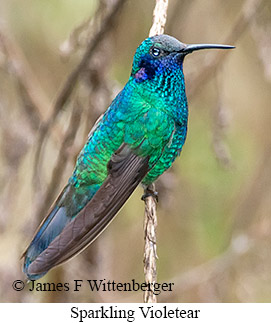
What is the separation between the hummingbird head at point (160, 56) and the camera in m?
2.71

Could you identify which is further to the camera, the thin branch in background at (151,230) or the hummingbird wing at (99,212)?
the hummingbird wing at (99,212)

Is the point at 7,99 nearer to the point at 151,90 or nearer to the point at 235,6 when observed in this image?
the point at 151,90

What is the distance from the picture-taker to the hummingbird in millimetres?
2705

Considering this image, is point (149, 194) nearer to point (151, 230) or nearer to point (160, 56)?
point (151, 230)

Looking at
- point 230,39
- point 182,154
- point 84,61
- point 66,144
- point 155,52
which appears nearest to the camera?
point 155,52

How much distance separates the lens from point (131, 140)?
9.20ft

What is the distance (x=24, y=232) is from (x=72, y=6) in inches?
55.5

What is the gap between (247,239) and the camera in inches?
150

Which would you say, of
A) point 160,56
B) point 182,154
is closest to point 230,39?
point 160,56

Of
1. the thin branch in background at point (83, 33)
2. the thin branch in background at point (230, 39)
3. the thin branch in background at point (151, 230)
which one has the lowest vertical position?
the thin branch in background at point (151, 230)

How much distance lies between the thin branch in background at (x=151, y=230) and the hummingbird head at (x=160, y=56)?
8 cm

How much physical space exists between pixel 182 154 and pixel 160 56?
1.38m

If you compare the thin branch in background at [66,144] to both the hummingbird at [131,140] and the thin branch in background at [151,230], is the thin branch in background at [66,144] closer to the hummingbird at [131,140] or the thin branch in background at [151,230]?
the hummingbird at [131,140]

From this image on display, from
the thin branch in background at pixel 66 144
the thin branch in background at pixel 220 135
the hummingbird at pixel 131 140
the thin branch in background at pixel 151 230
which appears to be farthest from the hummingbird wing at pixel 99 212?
the thin branch in background at pixel 220 135
